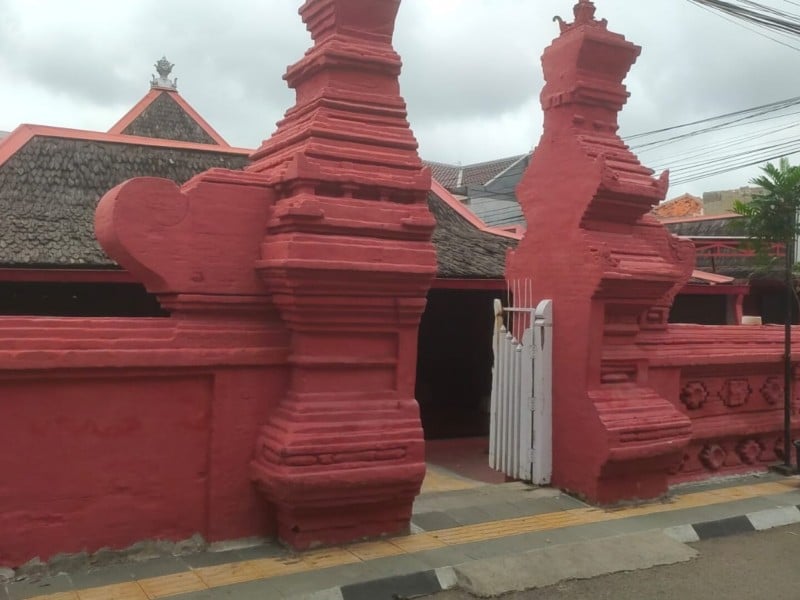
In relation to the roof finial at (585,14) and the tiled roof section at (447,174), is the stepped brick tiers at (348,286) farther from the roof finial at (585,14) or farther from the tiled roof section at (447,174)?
the tiled roof section at (447,174)

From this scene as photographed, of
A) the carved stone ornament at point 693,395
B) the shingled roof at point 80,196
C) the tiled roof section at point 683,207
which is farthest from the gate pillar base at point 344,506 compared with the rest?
the tiled roof section at point 683,207

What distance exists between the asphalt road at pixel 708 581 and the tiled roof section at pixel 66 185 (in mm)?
4966

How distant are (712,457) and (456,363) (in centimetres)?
462

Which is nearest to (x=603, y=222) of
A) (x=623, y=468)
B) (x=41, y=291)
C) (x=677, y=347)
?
(x=677, y=347)

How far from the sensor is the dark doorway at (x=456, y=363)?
10.3 metres

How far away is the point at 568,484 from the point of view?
18.7 ft

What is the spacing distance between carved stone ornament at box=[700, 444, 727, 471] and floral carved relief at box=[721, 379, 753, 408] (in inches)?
15.6

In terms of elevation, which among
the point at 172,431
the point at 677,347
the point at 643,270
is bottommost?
the point at 172,431

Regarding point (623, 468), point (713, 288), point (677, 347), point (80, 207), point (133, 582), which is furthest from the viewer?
point (713, 288)

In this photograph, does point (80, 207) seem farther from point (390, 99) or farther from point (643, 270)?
point (643, 270)

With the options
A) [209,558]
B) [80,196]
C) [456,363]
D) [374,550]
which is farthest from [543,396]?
[80,196]

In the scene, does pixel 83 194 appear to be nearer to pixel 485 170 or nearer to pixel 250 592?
pixel 250 592

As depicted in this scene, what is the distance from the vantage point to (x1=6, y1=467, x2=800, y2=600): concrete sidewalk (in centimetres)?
368

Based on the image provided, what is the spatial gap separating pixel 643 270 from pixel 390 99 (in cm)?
222
